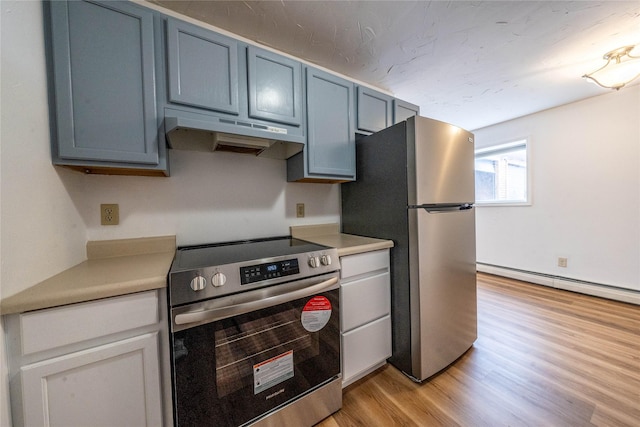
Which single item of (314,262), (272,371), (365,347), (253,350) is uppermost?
(314,262)

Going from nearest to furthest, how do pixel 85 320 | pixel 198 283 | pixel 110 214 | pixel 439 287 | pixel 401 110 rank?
pixel 85 320 < pixel 198 283 < pixel 110 214 < pixel 439 287 < pixel 401 110

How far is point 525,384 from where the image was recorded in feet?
4.62

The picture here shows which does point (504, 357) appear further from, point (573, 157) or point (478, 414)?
point (573, 157)

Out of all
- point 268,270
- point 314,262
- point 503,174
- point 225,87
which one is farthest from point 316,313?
point 503,174

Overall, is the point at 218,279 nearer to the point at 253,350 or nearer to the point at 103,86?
the point at 253,350

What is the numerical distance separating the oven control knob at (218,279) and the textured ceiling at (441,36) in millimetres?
1511

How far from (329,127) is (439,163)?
2.63 feet

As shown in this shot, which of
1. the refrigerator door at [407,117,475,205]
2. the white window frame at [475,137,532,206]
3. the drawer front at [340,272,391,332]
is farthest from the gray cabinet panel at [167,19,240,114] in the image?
the white window frame at [475,137,532,206]

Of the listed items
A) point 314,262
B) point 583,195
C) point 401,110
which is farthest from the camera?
point 583,195

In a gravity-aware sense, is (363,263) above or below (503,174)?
below

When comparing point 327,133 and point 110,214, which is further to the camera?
point 327,133

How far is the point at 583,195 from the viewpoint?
8.80 feet

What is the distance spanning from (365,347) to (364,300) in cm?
Result: 30

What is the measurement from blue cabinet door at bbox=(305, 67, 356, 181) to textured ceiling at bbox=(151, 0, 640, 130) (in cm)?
28
